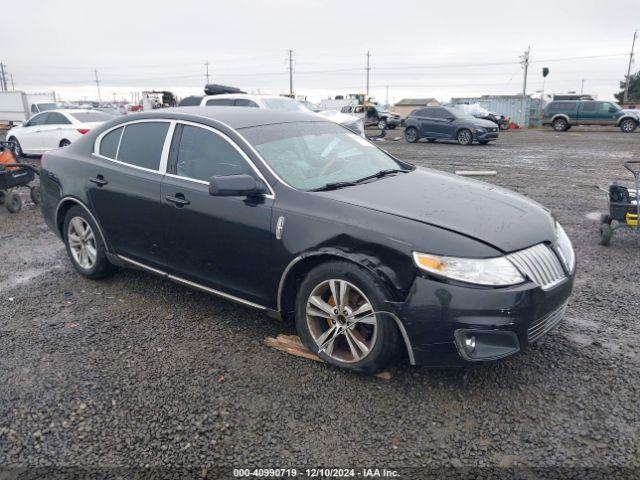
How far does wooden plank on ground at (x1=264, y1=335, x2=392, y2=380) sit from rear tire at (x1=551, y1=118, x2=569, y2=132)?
3033cm

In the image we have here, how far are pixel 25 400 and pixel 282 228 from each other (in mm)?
1891

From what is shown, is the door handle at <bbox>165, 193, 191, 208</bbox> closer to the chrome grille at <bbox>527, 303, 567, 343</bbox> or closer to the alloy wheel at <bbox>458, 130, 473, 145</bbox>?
the chrome grille at <bbox>527, 303, 567, 343</bbox>

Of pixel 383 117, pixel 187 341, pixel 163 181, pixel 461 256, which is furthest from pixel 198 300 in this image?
pixel 383 117

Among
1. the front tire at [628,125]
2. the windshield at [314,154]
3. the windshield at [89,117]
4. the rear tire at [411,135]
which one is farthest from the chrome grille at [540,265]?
the front tire at [628,125]

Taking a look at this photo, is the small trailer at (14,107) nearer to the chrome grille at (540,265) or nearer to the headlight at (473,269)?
the headlight at (473,269)

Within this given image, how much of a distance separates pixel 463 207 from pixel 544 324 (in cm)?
88

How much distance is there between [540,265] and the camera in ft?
10.2

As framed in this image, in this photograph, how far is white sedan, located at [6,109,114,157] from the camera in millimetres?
14492

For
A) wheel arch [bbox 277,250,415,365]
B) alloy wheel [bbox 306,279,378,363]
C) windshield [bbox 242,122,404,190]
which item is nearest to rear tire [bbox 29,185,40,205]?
windshield [bbox 242,122,404,190]

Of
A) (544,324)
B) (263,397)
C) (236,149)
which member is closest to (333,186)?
(236,149)

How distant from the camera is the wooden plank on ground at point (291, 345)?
11.7 ft

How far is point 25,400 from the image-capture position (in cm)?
315

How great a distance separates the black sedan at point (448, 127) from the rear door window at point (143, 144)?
58.3ft

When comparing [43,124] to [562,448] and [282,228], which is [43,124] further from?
[562,448]
